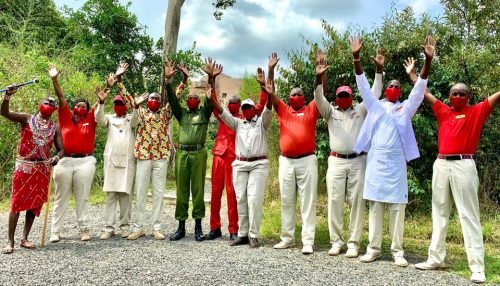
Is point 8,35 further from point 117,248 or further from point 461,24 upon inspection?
point 461,24

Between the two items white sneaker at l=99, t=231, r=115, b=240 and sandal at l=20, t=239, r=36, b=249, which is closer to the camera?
sandal at l=20, t=239, r=36, b=249

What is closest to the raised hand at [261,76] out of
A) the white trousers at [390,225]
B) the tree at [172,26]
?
the white trousers at [390,225]

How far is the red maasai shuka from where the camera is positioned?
5688 mm

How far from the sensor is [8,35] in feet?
54.2

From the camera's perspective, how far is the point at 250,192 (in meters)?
5.92

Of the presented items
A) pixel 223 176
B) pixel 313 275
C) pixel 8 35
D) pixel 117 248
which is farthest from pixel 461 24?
pixel 8 35

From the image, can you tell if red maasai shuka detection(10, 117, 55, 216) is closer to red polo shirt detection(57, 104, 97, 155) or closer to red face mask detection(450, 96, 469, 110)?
red polo shirt detection(57, 104, 97, 155)

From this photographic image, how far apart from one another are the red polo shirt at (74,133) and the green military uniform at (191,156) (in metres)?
1.26

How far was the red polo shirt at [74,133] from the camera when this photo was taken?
6.09 metres

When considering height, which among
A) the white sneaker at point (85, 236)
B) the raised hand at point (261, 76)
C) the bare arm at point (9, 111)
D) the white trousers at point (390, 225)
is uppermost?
the raised hand at point (261, 76)

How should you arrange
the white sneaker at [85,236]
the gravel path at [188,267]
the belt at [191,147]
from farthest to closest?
the belt at [191,147] → the white sneaker at [85,236] → the gravel path at [188,267]

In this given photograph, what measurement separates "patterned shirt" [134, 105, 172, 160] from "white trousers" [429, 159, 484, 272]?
3711 mm

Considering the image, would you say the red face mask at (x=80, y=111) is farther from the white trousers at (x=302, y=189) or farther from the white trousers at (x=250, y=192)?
the white trousers at (x=302, y=189)

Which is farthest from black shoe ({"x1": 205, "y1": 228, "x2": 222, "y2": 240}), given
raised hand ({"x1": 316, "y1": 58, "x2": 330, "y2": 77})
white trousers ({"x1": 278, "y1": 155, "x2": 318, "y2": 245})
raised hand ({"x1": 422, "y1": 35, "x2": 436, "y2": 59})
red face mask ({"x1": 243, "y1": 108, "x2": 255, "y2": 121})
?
raised hand ({"x1": 422, "y1": 35, "x2": 436, "y2": 59})
